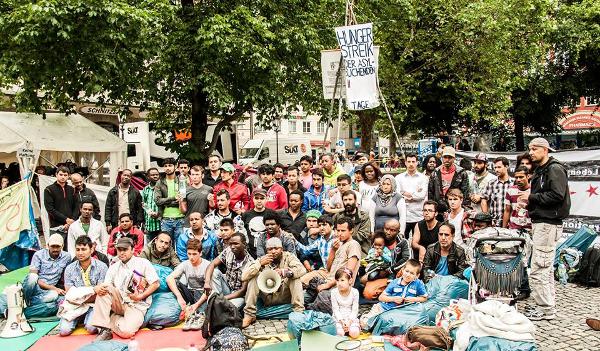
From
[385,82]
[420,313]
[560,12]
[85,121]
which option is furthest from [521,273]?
[560,12]

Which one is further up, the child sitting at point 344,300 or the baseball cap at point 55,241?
the baseball cap at point 55,241

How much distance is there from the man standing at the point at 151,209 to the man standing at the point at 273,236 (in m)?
2.20

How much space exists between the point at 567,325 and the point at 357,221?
9.56 ft

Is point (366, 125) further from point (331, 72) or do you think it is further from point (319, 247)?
point (319, 247)

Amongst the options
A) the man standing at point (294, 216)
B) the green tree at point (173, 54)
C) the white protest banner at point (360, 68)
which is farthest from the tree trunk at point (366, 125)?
the man standing at point (294, 216)

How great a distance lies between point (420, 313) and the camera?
20.1 ft

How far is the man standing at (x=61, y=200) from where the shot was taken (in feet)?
29.3

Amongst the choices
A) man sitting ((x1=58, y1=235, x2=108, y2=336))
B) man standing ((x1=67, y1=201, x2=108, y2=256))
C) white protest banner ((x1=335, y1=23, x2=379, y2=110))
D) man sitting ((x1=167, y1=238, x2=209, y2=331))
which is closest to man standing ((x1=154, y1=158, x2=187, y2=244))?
man standing ((x1=67, y1=201, x2=108, y2=256))

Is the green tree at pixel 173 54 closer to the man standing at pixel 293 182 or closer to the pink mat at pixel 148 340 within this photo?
the man standing at pixel 293 182

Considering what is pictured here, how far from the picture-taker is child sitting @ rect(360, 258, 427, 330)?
639 cm

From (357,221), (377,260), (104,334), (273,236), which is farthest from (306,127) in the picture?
(104,334)

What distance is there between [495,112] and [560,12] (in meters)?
5.11

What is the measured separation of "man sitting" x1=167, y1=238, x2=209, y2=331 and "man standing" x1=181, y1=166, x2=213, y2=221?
1.28m

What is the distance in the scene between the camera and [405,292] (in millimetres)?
6477
